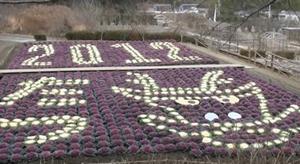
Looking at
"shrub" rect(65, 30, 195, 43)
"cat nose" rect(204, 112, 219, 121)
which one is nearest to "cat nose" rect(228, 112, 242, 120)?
"cat nose" rect(204, 112, 219, 121)

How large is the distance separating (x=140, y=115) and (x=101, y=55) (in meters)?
9.34

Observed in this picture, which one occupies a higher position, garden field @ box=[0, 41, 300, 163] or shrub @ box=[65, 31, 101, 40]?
shrub @ box=[65, 31, 101, 40]

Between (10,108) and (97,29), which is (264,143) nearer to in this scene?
(10,108)

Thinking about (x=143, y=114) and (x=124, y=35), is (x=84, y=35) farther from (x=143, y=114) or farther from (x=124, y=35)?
(x=143, y=114)

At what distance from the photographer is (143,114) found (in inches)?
390

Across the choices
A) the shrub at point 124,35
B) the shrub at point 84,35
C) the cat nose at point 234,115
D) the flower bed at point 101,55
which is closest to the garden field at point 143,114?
the cat nose at point 234,115

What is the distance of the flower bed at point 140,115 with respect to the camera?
799 cm

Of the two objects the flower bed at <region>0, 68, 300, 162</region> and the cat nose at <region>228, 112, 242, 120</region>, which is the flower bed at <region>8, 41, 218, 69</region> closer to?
the flower bed at <region>0, 68, 300, 162</region>

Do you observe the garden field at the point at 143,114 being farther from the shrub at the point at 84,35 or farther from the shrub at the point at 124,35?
the shrub at the point at 84,35

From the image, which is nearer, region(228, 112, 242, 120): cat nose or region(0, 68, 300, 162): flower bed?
region(0, 68, 300, 162): flower bed

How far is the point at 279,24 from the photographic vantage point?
39.3 meters

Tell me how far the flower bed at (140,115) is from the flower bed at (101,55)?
248 centimetres

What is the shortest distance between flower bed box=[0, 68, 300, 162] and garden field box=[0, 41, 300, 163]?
18 millimetres

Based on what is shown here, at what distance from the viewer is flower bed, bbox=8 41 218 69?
1683 centimetres
